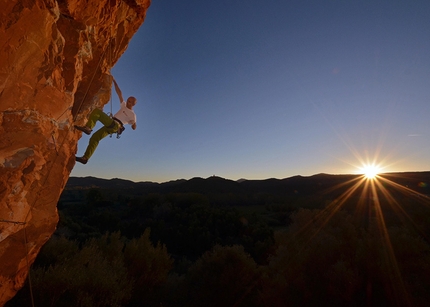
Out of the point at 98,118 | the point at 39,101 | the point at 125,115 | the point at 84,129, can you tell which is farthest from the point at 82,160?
the point at 39,101

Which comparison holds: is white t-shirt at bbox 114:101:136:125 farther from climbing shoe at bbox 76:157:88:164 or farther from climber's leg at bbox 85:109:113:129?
climbing shoe at bbox 76:157:88:164

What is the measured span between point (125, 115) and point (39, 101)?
2.42 metres

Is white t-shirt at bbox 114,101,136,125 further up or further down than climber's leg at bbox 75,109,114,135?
further up

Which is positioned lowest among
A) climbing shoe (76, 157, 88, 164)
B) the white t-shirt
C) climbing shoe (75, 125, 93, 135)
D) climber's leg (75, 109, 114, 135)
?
climbing shoe (76, 157, 88, 164)

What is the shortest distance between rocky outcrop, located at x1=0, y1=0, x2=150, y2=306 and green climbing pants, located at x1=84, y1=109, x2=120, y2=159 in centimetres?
28

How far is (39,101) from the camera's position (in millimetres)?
4230

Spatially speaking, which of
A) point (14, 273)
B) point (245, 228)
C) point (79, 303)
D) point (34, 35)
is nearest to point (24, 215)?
point (14, 273)

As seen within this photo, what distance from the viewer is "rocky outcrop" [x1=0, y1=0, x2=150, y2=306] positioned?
3.68 m

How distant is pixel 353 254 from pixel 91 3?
10.6 meters

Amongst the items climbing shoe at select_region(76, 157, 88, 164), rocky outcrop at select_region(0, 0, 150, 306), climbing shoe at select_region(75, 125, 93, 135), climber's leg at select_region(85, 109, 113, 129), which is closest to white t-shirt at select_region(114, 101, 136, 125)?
climber's leg at select_region(85, 109, 113, 129)

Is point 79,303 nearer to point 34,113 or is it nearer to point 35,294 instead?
point 35,294

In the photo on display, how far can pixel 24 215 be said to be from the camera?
4449 millimetres

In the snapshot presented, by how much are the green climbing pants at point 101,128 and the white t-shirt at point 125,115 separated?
410 mm

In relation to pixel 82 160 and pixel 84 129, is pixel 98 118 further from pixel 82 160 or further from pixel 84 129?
pixel 82 160
